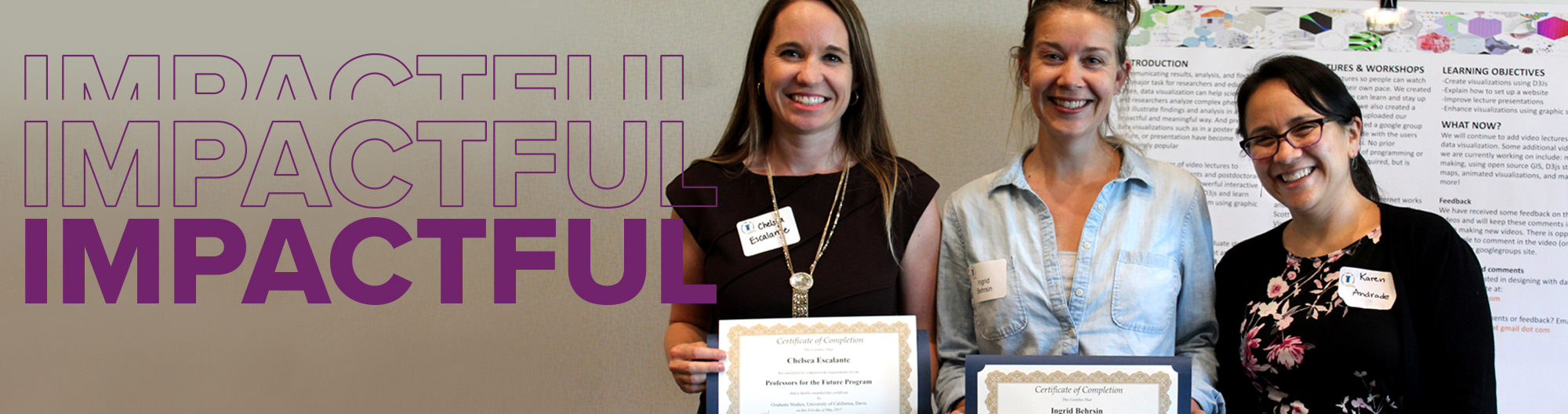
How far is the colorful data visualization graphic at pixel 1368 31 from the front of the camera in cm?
280

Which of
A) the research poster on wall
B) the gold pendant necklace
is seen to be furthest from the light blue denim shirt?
the research poster on wall

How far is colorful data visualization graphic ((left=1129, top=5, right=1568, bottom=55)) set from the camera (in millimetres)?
2801

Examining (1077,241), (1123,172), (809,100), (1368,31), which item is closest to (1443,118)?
(1368,31)

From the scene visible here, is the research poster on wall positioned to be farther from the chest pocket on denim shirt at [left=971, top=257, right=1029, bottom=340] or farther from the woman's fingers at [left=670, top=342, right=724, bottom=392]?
the woman's fingers at [left=670, top=342, right=724, bottom=392]

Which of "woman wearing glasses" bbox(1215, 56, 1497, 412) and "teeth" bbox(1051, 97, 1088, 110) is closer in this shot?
"woman wearing glasses" bbox(1215, 56, 1497, 412)

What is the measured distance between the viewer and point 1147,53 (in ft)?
9.25

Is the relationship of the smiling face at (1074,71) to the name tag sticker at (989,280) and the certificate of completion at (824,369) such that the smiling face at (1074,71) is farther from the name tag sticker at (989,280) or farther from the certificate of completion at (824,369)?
the certificate of completion at (824,369)

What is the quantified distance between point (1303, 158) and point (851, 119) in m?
0.88

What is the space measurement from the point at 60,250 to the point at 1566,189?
16.5 feet

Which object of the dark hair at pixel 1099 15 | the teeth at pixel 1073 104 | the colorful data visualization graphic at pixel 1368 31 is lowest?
the teeth at pixel 1073 104

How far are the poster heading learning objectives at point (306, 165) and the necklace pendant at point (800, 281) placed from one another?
1.30m

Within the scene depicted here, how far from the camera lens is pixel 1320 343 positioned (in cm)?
160

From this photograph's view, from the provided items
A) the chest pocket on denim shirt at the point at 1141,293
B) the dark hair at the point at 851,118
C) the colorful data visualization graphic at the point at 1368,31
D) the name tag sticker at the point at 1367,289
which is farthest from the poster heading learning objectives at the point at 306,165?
the name tag sticker at the point at 1367,289

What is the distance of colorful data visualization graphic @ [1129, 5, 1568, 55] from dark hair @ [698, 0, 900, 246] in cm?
147
